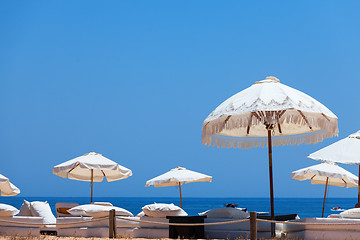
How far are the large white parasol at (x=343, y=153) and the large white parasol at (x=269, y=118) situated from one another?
0.39 m

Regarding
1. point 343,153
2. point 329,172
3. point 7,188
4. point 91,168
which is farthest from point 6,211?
point 329,172

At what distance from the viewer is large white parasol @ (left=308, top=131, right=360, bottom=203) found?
37.8 ft

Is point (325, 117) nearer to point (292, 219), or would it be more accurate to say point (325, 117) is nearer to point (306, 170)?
point (292, 219)

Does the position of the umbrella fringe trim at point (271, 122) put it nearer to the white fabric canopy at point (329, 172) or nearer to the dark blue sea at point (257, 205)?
the white fabric canopy at point (329, 172)

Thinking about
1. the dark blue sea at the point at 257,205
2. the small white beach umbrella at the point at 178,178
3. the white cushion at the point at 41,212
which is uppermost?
the small white beach umbrella at the point at 178,178

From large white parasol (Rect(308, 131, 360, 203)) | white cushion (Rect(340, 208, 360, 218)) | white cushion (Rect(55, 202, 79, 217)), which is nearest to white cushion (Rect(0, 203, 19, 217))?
white cushion (Rect(55, 202, 79, 217))

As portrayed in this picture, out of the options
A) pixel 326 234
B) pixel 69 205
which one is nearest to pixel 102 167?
pixel 69 205

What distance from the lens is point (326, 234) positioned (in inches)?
378

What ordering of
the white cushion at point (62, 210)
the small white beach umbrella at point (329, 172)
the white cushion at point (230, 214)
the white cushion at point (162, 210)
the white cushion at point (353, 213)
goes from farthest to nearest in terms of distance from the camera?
the small white beach umbrella at point (329, 172) → the white cushion at point (62, 210) → the white cushion at point (162, 210) → the white cushion at point (230, 214) → the white cushion at point (353, 213)

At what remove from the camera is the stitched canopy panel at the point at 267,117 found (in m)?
9.54

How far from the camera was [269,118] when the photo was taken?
1042 cm

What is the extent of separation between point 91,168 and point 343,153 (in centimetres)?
640

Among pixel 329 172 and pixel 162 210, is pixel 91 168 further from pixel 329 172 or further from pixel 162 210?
pixel 329 172

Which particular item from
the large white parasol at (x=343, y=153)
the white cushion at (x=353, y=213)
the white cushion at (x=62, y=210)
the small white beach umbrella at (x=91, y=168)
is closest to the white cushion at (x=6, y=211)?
the white cushion at (x=62, y=210)
